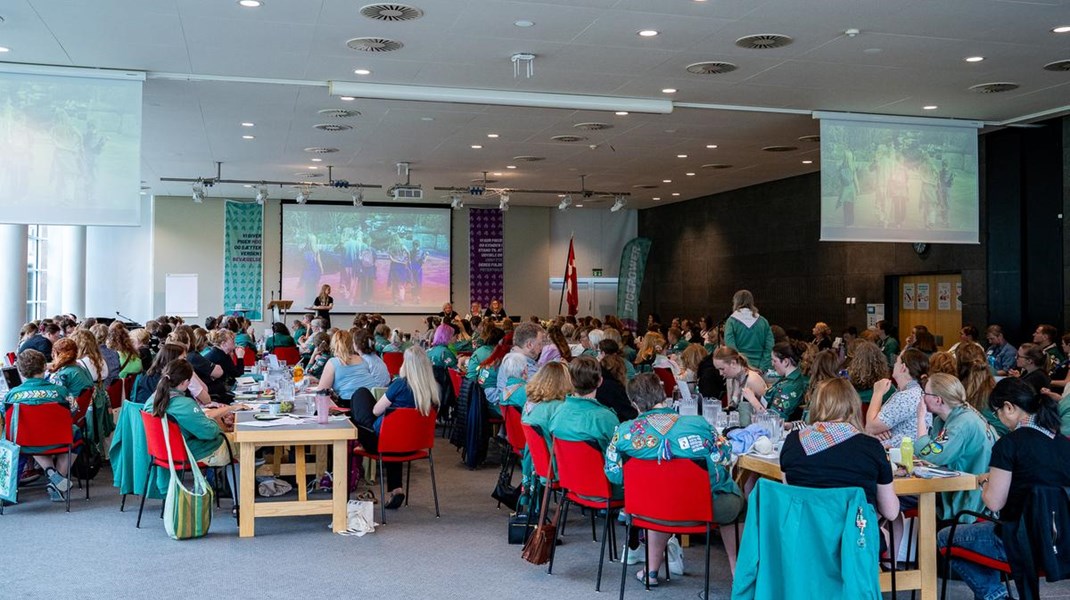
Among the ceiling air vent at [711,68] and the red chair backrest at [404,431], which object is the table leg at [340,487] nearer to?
the red chair backrest at [404,431]

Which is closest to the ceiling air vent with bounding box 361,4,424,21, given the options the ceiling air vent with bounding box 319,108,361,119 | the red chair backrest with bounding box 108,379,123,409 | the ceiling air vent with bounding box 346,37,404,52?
the ceiling air vent with bounding box 346,37,404,52

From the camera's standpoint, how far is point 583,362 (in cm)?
532

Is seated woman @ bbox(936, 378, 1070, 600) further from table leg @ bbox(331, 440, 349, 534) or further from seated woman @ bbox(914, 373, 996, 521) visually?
table leg @ bbox(331, 440, 349, 534)

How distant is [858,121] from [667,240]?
1033 centimetres

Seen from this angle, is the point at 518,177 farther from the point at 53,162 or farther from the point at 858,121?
the point at 53,162

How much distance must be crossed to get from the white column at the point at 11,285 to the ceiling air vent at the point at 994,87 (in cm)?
1281

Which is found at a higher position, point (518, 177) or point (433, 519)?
point (518, 177)

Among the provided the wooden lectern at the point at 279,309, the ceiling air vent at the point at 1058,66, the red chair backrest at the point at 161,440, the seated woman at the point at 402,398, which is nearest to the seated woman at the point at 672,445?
the seated woman at the point at 402,398

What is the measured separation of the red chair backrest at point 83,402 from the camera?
24.6ft

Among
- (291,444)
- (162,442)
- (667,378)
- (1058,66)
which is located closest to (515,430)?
(291,444)

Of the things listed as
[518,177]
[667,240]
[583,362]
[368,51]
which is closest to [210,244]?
[518,177]

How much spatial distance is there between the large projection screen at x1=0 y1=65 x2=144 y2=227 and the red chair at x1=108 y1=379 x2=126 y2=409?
4.83ft

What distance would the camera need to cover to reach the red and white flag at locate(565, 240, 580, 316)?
2050cm

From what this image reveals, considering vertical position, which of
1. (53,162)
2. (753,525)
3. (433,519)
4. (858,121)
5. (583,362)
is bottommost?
(433,519)
